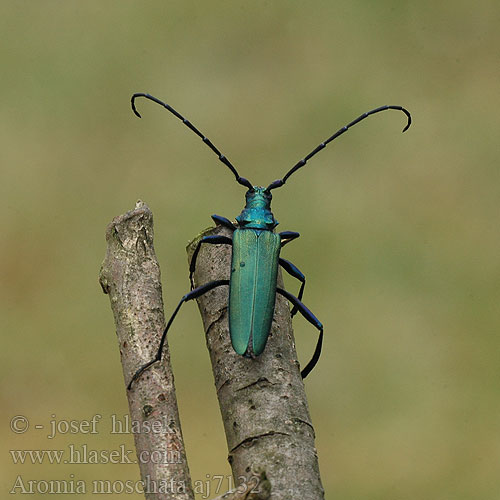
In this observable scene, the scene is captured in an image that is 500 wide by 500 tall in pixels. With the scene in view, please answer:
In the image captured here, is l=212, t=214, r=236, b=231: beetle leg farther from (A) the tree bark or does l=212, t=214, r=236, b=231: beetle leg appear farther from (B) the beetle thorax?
(A) the tree bark

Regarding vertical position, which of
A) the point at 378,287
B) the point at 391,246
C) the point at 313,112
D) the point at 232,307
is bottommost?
the point at 232,307

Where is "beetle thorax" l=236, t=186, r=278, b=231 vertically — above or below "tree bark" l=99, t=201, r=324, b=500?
above

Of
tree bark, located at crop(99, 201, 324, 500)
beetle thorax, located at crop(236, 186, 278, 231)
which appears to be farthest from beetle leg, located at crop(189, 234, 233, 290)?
tree bark, located at crop(99, 201, 324, 500)

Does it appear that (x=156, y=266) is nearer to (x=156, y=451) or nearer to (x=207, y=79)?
(x=156, y=451)

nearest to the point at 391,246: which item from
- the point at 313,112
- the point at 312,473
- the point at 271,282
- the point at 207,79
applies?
the point at 313,112

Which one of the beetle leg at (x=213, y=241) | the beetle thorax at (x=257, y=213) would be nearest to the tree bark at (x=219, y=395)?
the beetle leg at (x=213, y=241)

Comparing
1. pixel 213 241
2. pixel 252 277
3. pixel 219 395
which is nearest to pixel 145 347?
pixel 219 395
